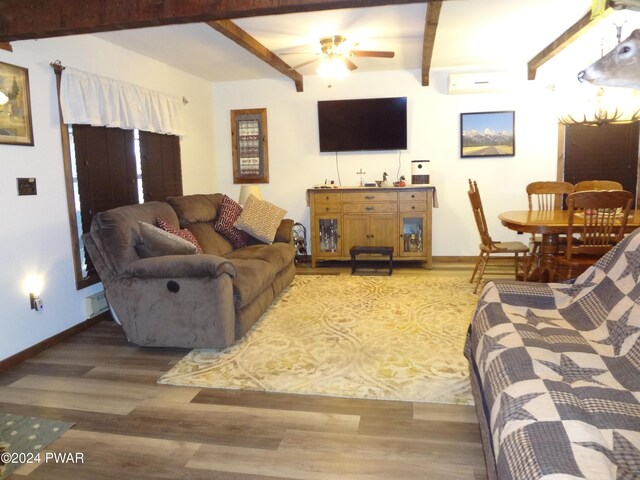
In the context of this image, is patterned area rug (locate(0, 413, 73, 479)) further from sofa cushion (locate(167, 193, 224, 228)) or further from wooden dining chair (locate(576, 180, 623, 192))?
wooden dining chair (locate(576, 180, 623, 192))

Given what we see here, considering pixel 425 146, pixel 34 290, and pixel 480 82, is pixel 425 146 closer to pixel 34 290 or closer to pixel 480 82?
pixel 480 82

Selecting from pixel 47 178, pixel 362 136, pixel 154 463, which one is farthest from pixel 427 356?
→ pixel 362 136

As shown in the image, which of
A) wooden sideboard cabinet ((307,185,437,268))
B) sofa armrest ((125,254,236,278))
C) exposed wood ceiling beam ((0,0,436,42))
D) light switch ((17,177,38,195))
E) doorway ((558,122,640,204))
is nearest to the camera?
exposed wood ceiling beam ((0,0,436,42))

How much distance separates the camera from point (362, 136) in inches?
228

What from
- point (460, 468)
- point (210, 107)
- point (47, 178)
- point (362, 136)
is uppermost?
point (210, 107)

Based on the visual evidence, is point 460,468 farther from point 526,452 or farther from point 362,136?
point 362,136

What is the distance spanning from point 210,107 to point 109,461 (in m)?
4.98

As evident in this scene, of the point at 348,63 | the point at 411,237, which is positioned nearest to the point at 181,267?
the point at 348,63

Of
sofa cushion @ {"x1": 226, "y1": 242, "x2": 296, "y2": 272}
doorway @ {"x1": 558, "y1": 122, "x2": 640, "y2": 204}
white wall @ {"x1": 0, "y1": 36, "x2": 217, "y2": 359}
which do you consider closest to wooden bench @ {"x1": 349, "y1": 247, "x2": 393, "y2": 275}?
sofa cushion @ {"x1": 226, "y1": 242, "x2": 296, "y2": 272}

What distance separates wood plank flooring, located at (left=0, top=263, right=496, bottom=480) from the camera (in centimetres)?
190

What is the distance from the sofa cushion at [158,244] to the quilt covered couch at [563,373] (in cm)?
202

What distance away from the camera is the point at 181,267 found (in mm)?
3008

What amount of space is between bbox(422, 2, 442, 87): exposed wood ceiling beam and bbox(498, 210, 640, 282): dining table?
1690 mm

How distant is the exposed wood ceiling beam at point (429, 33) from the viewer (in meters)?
3.39
